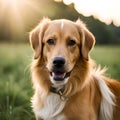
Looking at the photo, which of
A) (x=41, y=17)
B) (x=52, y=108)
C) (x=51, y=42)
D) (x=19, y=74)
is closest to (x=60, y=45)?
(x=51, y=42)

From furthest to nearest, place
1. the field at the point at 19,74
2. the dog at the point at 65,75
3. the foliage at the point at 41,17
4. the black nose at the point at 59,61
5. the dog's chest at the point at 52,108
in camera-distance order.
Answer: the foliage at the point at 41,17
the field at the point at 19,74
the dog's chest at the point at 52,108
the dog at the point at 65,75
the black nose at the point at 59,61

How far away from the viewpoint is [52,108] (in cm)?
508

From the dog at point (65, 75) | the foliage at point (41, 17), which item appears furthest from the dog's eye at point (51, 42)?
the foliage at point (41, 17)

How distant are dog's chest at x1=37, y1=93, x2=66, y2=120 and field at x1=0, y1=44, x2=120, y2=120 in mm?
845

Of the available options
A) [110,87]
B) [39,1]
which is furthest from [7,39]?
[110,87]

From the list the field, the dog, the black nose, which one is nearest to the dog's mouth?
the dog

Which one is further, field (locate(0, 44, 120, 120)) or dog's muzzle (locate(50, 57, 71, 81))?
field (locate(0, 44, 120, 120))

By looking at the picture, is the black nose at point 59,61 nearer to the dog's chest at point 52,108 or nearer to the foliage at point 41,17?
the dog's chest at point 52,108

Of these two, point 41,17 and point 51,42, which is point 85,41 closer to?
point 51,42

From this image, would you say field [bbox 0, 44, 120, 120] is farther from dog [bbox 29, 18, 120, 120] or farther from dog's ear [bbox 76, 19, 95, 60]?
dog's ear [bbox 76, 19, 95, 60]

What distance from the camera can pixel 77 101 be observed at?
502 cm

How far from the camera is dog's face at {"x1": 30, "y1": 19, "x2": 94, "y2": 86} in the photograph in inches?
190

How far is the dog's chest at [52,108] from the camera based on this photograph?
5.03m

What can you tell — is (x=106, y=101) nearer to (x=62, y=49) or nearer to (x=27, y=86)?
(x=62, y=49)
